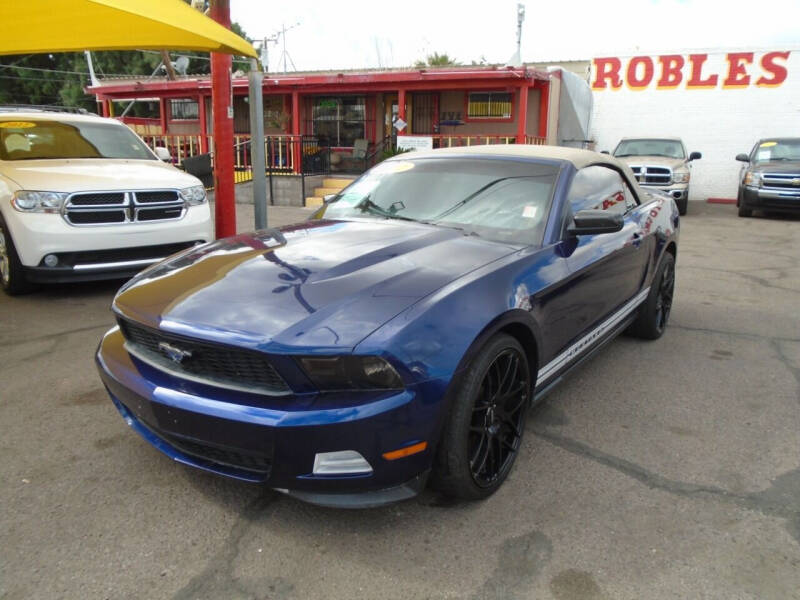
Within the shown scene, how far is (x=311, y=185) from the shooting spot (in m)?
15.5

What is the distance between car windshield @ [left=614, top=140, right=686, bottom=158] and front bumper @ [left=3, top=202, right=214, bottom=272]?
1243 cm

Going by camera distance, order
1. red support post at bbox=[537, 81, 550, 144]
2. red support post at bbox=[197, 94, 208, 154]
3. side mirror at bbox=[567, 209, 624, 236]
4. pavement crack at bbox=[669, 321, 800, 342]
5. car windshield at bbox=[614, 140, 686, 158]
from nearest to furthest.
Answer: side mirror at bbox=[567, 209, 624, 236]
pavement crack at bbox=[669, 321, 800, 342]
car windshield at bbox=[614, 140, 686, 158]
red support post at bbox=[537, 81, 550, 144]
red support post at bbox=[197, 94, 208, 154]

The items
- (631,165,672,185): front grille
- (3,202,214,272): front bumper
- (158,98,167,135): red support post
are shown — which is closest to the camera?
(3,202,214,272): front bumper

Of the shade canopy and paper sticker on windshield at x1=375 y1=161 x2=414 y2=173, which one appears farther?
the shade canopy

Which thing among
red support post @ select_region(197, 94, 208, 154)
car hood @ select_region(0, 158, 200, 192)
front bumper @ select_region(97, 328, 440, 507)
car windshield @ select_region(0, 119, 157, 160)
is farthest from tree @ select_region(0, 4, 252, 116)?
front bumper @ select_region(97, 328, 440, 507)

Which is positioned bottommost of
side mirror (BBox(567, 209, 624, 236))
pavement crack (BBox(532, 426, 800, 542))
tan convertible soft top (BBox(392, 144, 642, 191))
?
pavement crack (BBox(532, 426, 800, 542))

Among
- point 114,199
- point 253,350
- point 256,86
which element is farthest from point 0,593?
point 256,86

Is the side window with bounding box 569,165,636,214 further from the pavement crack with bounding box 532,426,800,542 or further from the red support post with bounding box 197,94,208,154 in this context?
the red support post with bounding box 197,94,208,154

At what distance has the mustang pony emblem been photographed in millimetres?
2404

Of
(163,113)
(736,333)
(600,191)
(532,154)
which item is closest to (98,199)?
(532,154)

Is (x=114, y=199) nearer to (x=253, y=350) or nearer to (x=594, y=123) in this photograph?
(x=253, y=350)

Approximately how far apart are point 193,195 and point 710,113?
683 inches

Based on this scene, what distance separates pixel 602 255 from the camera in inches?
145

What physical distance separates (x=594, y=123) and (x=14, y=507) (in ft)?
65.8
